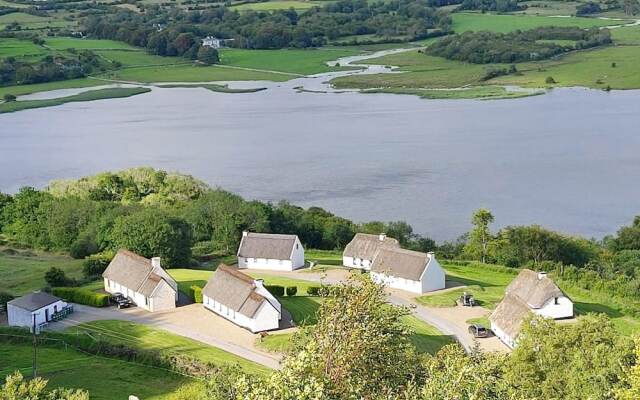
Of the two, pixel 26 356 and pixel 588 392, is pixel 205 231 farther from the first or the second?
pixel 588 392

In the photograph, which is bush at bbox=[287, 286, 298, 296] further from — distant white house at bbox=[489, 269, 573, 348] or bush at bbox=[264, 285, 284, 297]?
distant white house at bbox=[489, 269, 573, 348]

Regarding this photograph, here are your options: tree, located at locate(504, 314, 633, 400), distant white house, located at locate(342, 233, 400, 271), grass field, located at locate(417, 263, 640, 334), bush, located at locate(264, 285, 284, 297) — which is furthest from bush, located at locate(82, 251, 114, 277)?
tree, located at locate(504, 314, 633, 400)

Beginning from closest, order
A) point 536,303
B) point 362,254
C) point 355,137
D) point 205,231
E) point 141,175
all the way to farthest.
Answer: point 536,303, point 362,254, point 205,231, point 141,175, point 355,137

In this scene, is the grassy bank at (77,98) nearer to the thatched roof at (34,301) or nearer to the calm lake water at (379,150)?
the calm lake water at (379,150)

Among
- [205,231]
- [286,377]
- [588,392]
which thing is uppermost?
[286,377]

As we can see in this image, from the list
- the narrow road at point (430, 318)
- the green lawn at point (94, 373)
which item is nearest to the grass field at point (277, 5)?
the narrow road at point (430, 318)

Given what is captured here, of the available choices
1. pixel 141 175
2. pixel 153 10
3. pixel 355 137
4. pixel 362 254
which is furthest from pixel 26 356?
pixel 153 10
